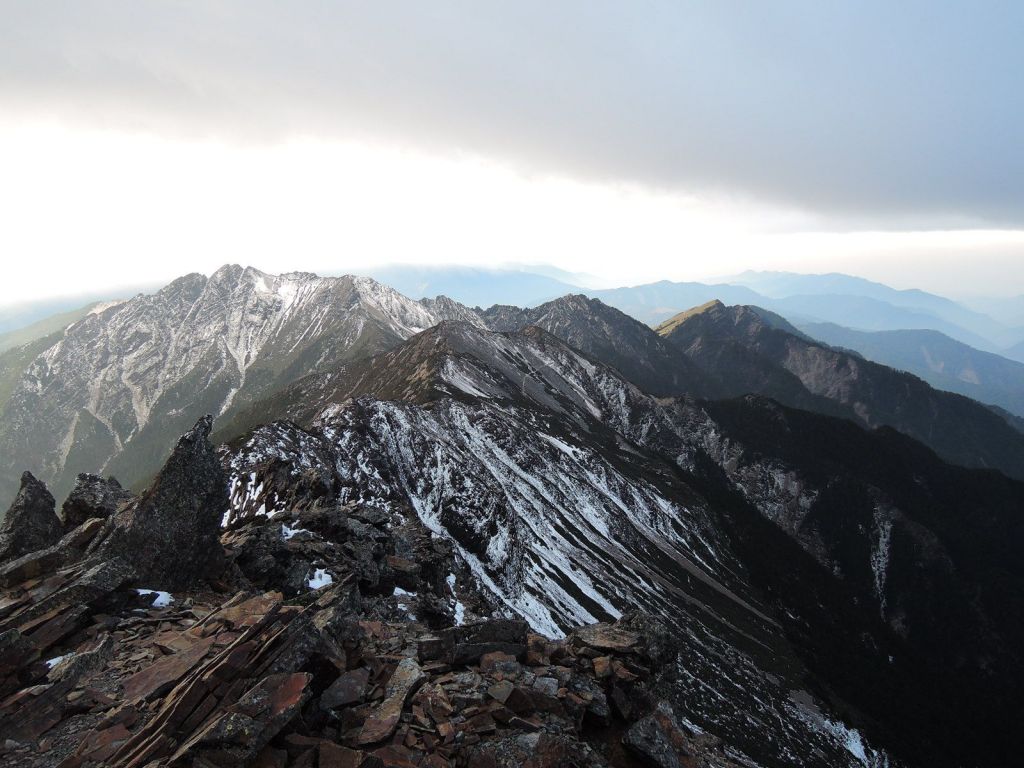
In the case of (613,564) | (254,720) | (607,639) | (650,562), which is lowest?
(650,562)

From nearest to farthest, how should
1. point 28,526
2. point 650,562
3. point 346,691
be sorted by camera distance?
point 346,691 < point 28,526 < point 650,562

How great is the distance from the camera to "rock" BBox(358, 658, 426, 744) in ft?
50.7

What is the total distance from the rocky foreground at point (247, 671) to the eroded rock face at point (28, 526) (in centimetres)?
9

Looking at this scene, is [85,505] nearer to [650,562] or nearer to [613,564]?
[613,564]

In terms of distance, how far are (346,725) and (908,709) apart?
174 metres

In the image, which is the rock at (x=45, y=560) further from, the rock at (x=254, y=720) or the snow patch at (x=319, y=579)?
the rock at (x=254, y=720)

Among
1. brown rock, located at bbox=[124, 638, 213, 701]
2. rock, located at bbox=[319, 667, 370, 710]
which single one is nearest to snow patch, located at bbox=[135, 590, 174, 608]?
brown rock, located at bbox=[124, 638, 213, 701]

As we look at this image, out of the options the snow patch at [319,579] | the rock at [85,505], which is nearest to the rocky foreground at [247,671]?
the rock at [85,505]

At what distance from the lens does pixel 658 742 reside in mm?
18297

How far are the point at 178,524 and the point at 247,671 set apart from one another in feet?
52.7

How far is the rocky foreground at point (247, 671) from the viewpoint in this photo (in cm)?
1480

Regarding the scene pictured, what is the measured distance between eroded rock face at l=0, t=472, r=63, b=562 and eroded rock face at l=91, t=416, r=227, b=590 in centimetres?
617

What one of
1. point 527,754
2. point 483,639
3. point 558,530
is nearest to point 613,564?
point 558,530

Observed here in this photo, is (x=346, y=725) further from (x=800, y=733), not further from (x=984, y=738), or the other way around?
(x=984, y=738)
